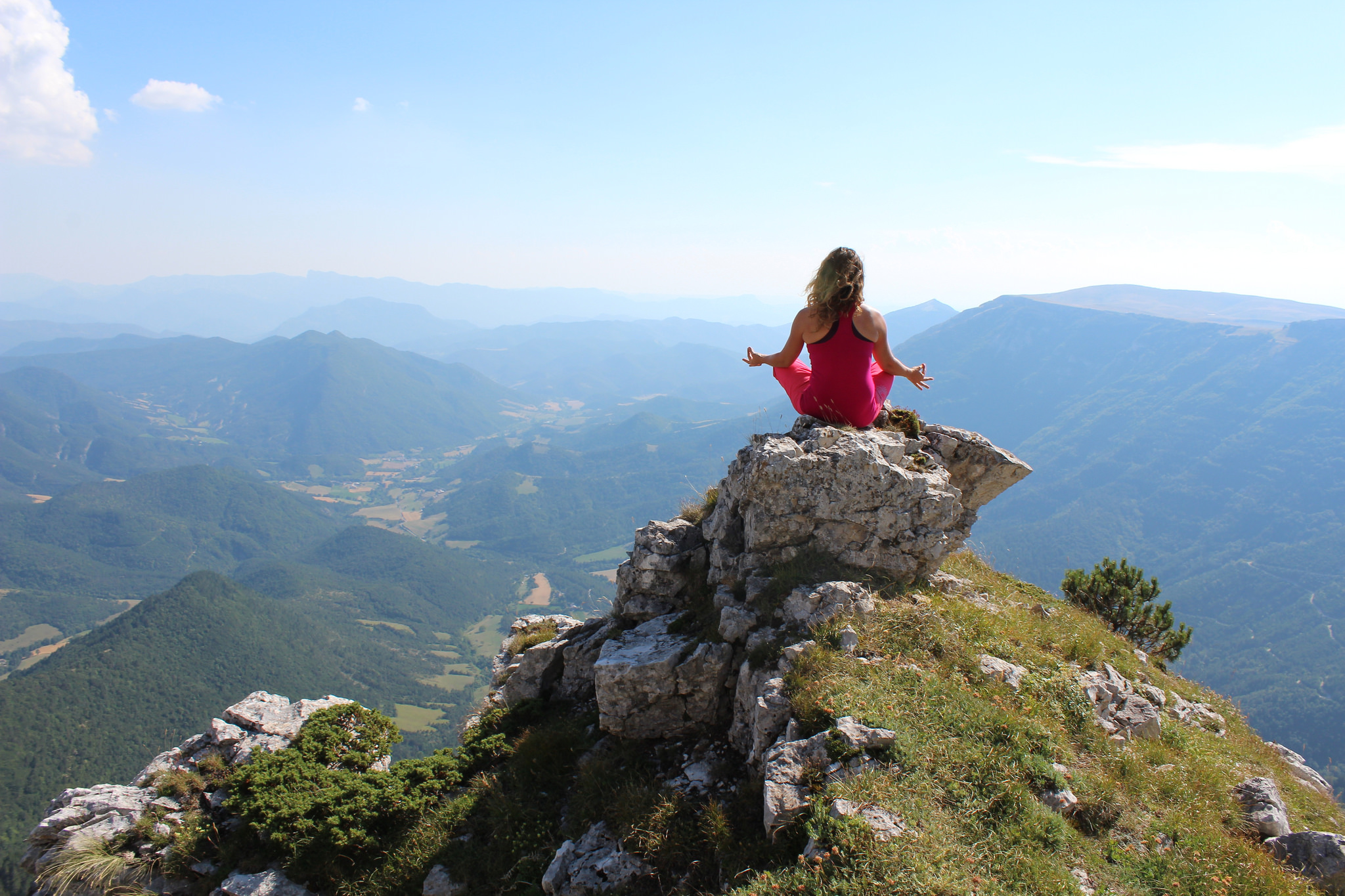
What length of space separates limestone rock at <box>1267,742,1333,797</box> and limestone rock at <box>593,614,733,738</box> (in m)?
11.1

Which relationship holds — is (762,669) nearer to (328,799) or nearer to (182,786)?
(328,799)

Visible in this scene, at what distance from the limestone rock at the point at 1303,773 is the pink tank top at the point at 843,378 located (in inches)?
406

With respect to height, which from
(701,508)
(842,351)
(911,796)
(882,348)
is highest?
(882,348)

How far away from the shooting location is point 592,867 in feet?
24.3

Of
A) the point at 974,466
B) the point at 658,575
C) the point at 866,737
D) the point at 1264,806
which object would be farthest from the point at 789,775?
the point at 974,466

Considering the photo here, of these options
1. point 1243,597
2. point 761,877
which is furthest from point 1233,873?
point 1243,597

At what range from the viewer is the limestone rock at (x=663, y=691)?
927cm

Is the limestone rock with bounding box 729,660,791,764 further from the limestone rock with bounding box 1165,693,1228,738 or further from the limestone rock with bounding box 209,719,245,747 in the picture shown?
the limestone rock with bounding box 209,719,245,747

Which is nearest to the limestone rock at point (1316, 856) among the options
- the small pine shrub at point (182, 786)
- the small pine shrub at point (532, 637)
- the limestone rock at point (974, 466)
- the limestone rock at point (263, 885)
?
the limestone rock at point (974, 466)

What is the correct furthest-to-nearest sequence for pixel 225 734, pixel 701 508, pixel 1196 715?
1. pixel 225 734
2. pixel 701 508
3. pixel 1196 715

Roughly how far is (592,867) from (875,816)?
383cm

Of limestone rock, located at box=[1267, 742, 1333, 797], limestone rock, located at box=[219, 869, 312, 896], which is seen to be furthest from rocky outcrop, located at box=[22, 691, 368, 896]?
limestone rock, located at box=[1267, 742, 1333, 797]

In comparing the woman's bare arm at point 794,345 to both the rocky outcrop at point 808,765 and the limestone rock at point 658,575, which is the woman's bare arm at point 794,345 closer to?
the limestone rock at point 658,575

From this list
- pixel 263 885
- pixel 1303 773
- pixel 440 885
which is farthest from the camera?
pixel 1303 773
